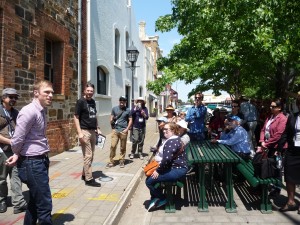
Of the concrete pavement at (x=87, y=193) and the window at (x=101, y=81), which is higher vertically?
the window at (x=101, y=81)

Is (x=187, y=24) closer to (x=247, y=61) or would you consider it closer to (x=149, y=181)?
(x=247, y=61)

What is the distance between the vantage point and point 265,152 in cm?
541

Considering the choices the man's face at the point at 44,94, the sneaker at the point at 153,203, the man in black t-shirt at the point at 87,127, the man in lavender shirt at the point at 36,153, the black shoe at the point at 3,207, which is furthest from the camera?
the man in black t-shirt at the point at 87,127

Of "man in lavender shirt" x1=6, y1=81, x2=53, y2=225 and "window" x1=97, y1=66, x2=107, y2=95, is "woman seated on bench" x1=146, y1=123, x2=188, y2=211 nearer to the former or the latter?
"man in lavender shirt" x1=6, y1=81, x2=53, y2=225

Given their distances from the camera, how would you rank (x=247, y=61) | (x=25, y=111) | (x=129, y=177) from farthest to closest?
(x=247, y=61) < (x=129, y=177) < (x=25, y=111)

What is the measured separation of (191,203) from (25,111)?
3.25 metres

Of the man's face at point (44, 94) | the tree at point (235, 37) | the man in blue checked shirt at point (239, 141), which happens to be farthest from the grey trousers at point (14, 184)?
the tree at point (235, 37)

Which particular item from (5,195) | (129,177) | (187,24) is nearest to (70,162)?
(129,177)

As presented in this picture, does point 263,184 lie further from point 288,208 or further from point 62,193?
point 62,193

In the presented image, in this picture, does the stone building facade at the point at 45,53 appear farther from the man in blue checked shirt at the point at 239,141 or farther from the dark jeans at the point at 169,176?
the man in blue checked shirt at the point at 239,141

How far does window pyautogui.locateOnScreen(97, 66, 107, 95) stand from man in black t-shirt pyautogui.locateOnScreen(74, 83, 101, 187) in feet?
27.7

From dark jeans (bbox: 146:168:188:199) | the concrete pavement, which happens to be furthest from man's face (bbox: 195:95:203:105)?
dark jeans (bbox: 146:168:188:199)

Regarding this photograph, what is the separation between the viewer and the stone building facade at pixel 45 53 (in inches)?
275

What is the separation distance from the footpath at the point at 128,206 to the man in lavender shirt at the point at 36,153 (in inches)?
36.3
